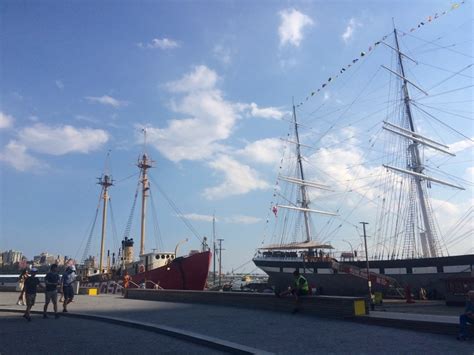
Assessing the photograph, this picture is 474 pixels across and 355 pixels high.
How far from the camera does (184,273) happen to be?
104 ft

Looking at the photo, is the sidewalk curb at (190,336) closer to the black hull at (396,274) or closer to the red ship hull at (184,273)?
the black hull at (396,274)

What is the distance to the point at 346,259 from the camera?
46.1m

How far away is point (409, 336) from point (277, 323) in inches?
124

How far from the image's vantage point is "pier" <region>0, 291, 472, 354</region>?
280 inches

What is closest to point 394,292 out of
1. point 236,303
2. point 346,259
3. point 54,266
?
point 346,259

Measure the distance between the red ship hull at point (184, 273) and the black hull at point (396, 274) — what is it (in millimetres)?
6560

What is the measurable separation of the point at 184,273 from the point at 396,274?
18.4 m

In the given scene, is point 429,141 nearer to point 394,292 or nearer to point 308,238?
point 394,292

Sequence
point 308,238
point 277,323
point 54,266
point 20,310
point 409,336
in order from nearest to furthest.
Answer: point 409,336 → point 277,323 → point 54,266 → point 20,310 → point 308,238

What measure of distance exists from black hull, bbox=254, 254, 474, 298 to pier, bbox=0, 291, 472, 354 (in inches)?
765

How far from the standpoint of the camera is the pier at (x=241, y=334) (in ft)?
23.3

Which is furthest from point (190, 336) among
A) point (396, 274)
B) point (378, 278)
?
point (396, 274)

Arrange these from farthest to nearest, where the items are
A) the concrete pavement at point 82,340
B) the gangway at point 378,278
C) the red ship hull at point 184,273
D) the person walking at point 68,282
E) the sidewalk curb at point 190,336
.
→ 1. the gangway at point 378,278
2. the red ship hull at point 184,273
3. the person walking at point 68,282
4. the concrete pavement at point 82,340
5. the sidewalk curb at point 190,336

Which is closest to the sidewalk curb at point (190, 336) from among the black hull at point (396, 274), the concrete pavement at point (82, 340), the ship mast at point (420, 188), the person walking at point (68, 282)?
the concrete pavement at point (82, 340)
